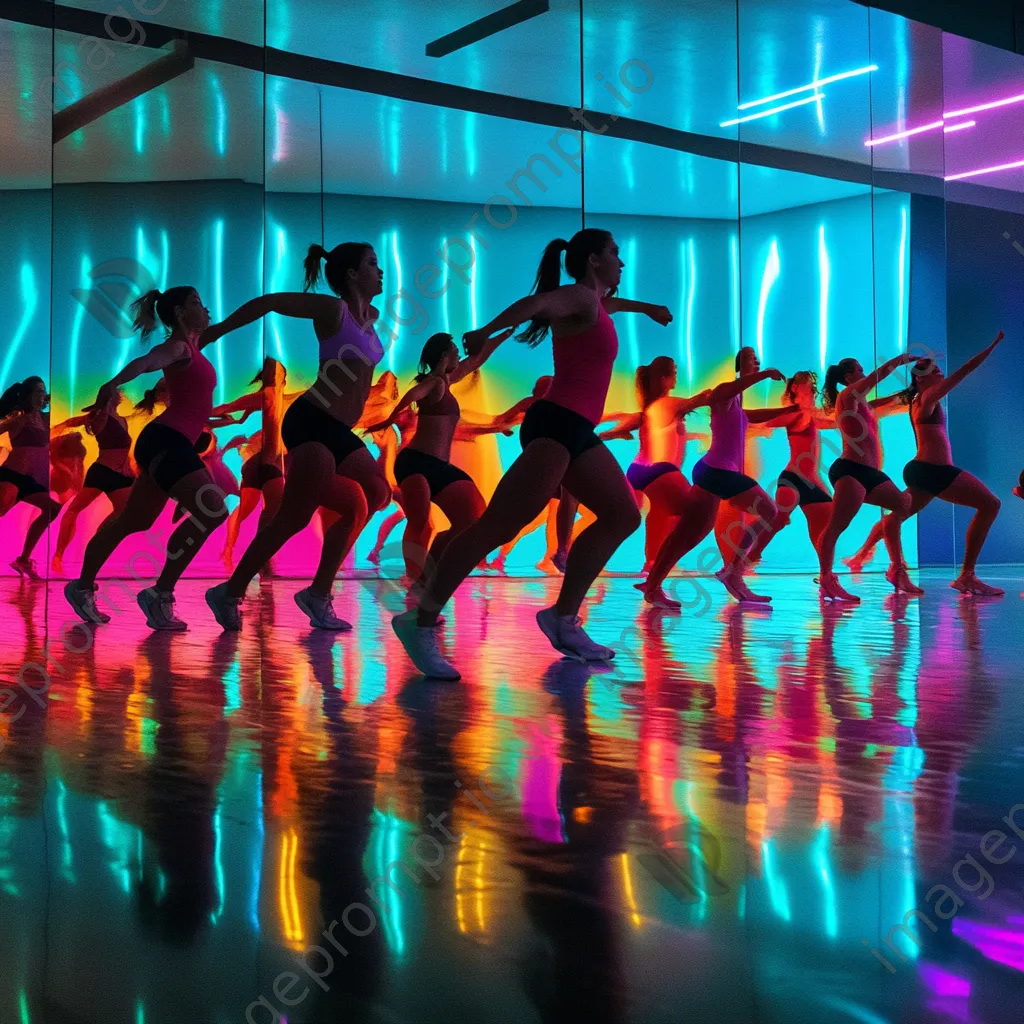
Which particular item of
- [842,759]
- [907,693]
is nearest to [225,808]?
[842,759]

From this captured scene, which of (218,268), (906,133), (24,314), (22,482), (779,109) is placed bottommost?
(22,482)

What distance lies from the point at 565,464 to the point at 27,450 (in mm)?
5511

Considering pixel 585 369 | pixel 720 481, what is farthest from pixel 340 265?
pixel 720 481

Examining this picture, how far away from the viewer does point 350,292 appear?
484 cm

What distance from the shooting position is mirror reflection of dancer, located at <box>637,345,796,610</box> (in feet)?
21.1

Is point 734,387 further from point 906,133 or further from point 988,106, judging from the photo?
point 988,106

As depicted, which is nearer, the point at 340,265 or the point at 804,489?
the point at 340,265

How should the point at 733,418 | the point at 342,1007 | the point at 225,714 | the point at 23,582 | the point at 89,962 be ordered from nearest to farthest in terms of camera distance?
the point at 342,1007
the point at 89,962
the point at 225,714
the point at 733,418
the point at 23,582

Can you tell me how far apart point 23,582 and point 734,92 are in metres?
6.49

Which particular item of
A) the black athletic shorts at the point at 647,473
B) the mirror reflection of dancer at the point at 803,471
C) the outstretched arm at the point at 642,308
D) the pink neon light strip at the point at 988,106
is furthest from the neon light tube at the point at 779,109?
the outstretched arm at the point at 642,308

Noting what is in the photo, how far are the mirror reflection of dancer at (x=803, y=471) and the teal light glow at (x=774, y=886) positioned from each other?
650 cm

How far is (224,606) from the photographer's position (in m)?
4.89

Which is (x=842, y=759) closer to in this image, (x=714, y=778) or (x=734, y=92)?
(x=714, y=778)

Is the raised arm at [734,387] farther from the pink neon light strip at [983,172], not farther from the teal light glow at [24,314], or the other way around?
the pink neon light strip at [983,172]
